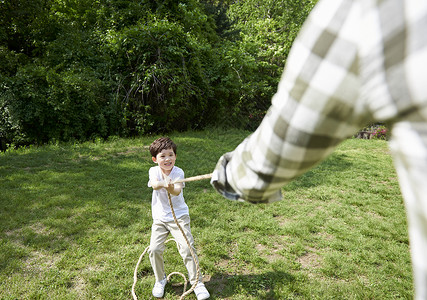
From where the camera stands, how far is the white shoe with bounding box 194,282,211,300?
2.80 metres

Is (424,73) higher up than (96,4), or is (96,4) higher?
(96,4)

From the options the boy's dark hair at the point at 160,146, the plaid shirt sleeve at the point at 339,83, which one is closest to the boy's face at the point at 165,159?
the boy's dark hair at the point at 160,146

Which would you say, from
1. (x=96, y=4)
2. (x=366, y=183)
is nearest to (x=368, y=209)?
(x=366, y=183)

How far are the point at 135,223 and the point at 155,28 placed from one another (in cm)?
682

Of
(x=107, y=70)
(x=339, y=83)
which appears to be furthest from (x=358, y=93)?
(x=107, y=70)

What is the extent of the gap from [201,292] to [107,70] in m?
8.49

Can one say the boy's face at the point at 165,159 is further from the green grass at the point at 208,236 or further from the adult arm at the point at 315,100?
the adult arm at the point at 315,100

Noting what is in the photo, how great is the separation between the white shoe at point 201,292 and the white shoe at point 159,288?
34 centimetres

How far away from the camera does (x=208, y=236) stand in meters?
3.93

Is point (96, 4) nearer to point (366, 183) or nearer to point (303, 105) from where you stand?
point (366, 183)

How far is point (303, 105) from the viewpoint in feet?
1.95

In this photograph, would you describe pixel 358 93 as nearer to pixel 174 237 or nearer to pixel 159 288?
pixel 174 237

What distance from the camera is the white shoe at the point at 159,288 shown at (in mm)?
2855

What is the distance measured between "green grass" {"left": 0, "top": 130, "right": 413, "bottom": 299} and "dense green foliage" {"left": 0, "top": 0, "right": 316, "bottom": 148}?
2.01 meters
